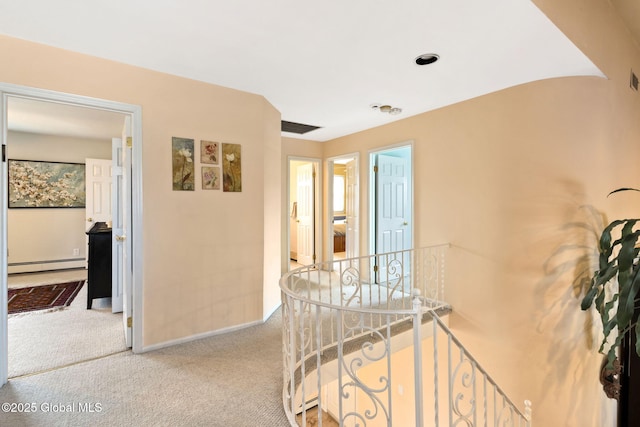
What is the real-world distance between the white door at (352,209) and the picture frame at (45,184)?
188 inches

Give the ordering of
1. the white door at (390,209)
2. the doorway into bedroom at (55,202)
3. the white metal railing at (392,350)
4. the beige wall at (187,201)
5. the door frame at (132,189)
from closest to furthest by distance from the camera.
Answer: the door frame at (132,189), the beige wall at (187,201), the white metal railing at (392,350), the doorway into bedroom at (55,202), the white door at (390,209)

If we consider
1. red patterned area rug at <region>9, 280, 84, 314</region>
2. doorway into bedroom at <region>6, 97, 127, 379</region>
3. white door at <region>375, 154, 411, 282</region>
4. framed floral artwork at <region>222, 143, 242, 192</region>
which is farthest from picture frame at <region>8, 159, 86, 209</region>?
white door at <region>375, 154, 411, 282</region>

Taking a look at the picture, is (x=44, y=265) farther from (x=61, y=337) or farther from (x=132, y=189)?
(x=132, y=189)

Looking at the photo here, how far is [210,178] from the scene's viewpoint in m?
2.85

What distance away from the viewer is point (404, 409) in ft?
13.6

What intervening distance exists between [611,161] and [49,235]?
785cm

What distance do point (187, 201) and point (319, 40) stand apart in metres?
1.73

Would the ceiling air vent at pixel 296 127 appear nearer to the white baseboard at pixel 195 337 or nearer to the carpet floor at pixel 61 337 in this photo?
the white baseboard at pixel 195 337

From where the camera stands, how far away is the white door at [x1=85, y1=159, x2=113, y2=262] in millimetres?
4941

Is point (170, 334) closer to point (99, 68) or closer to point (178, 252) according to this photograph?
point (178, 252)

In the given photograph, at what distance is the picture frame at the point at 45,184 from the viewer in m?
5.01

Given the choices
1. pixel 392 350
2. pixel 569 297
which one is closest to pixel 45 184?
pixel 392 350

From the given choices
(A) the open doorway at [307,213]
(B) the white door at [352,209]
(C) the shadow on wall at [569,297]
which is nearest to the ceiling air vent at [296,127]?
(A) the open doorway at [307,213]

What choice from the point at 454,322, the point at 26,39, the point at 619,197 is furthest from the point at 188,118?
the point at 619,197
